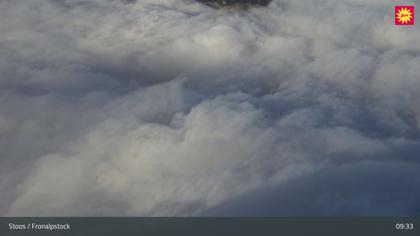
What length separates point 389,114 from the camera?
134 feet

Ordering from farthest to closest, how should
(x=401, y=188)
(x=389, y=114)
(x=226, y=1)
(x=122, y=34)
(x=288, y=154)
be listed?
(x=226, y=1) → (x=122, y=34) → (x=389, y=114) → (x=288, y=154) → (x=401, y=188)

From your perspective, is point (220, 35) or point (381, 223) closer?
point (381, 223)

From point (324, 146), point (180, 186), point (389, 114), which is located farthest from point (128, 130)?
point (389, 114)

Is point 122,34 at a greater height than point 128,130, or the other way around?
point 122,34

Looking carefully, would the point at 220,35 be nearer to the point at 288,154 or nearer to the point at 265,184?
the point at 288,154

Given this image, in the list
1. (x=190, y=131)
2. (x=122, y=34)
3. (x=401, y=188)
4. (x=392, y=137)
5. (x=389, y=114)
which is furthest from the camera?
(x=122, y=34)

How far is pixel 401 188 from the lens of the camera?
2191cm

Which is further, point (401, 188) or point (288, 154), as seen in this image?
point (288, 154)

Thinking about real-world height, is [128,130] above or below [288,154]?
above

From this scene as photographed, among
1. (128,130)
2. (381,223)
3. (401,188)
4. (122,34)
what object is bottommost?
(381,223)

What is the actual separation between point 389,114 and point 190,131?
21.7m

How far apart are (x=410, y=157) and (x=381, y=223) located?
19188 millimetres

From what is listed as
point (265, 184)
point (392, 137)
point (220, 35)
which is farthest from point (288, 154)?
point (220, 35)

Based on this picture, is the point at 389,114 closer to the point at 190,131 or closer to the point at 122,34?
the point at 190,131
